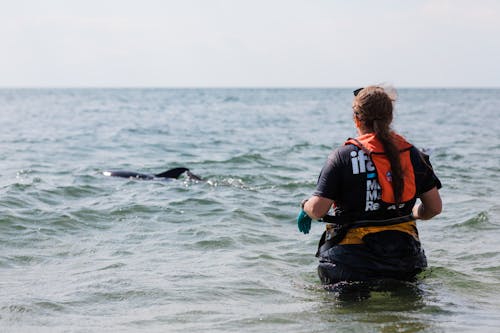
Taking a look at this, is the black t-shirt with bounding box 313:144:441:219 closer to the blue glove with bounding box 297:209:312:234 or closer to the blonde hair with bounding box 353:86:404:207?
the blonde hair with bounding box 353:86:404:207

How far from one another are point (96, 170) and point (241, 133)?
13625mm

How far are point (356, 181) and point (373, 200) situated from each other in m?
0.22

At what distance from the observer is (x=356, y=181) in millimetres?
5426

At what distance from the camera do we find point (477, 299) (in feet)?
21.3

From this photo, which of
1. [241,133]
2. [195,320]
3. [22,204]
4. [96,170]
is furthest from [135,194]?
[241,133]

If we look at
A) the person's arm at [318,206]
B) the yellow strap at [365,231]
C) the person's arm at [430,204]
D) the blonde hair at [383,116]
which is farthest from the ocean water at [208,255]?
the blonde hair at [383,116]

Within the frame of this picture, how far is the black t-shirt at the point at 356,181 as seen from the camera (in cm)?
540

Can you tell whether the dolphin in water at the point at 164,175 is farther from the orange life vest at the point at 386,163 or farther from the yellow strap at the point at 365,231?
the orange life vest at the point at 386,163

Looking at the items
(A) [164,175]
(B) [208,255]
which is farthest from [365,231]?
(A) [164,175]

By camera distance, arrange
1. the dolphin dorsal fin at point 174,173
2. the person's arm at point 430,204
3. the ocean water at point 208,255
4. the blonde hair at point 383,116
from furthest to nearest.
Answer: the dolphin dorsal fin at point 174,173
the ocean water at point 208,255
the person's arm at point 430,204
the blonde hair at point 383,116

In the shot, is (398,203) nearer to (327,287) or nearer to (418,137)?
(327,287)

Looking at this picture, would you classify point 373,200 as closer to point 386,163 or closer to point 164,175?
point 386,163

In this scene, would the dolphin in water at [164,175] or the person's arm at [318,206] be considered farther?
the dolphin in water at [164,175]

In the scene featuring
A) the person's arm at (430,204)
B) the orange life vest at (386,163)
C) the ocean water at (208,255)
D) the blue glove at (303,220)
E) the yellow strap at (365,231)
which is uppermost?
the orange life vest at (386,163)
